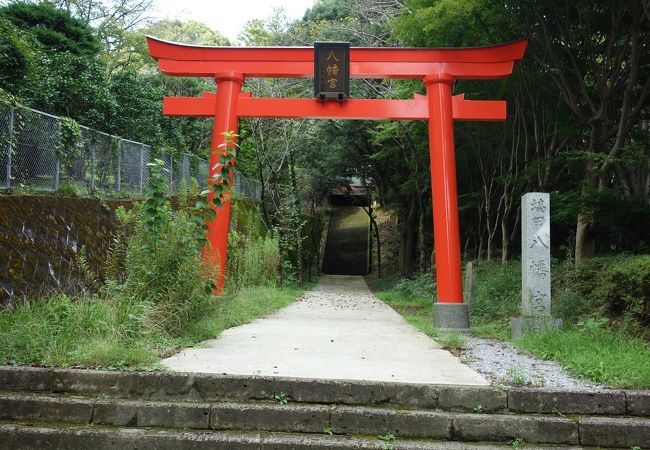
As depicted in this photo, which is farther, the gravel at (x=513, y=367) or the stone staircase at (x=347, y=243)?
the stone staircase at (x=347, y=243)

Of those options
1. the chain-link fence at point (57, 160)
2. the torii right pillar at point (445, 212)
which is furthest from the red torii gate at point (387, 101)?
the chain-link fence at point (57, 160)

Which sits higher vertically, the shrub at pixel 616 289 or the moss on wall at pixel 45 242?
the moss on wall at pixel 45 242

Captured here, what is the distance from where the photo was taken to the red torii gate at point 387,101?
941cm

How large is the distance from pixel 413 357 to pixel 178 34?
2705 centimetres

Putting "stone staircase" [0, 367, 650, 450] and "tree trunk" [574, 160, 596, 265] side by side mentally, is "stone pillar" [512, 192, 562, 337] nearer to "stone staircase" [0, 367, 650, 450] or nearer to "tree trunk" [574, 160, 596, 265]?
"stone staircase" [0, 367, 650, 450]

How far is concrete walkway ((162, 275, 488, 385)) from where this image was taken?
4516 millimetres

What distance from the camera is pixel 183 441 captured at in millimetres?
3670

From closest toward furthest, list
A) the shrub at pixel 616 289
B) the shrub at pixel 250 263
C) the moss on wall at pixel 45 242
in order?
the moss on wall at pixel 45 242 → the shrub at pixel 616 289 → the shrub at pixel 250 263

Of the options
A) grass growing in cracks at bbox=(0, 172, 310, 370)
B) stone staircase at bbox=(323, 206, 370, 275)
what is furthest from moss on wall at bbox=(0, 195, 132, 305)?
stone staircase at bbox=(323, 206, 370, 275)

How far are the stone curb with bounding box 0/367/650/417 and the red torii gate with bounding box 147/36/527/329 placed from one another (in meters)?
4.96

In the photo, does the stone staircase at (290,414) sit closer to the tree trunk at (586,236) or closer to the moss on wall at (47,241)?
the moss on wall at (47,241)

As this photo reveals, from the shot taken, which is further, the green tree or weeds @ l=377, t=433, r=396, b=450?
the green tree

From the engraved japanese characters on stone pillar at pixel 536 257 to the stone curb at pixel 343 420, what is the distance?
10.6ft

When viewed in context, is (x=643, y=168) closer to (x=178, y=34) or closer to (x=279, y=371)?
(x=279, y=371)
